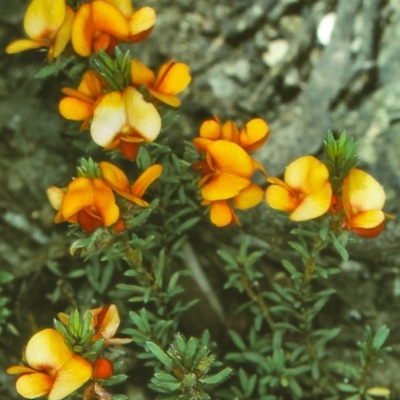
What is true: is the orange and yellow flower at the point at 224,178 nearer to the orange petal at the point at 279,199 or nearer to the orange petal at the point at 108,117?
the orange petal at the point at 279,199

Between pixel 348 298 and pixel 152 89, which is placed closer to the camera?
pixel 152 89

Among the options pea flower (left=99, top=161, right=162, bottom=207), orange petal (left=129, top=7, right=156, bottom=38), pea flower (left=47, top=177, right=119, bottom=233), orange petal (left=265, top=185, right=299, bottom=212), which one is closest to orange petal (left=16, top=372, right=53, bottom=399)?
pea flower (left=47, top=177, right=119, bottom=233)

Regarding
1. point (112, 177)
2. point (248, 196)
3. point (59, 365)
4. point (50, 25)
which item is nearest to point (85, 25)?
point (50, 25)

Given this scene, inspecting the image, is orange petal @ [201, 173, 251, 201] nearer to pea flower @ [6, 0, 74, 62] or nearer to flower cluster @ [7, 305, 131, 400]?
flower cluster @ [7, 305, 131, 400]

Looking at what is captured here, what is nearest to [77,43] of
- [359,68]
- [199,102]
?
[199,102]

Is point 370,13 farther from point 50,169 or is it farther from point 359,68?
point 50,169

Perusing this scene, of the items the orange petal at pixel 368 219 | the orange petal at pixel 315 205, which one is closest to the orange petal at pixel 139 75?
the orange petal at pixel 315 205
